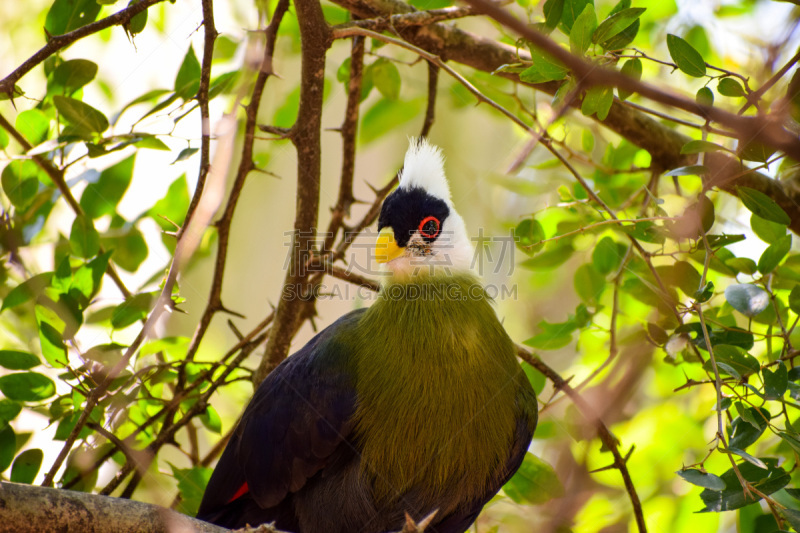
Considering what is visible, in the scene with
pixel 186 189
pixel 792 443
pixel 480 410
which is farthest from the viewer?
pixel 186 189

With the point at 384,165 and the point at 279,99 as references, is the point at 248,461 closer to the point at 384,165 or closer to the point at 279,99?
the point at 279,99

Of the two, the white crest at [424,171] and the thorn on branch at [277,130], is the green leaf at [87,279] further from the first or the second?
the white crest at [424,171]

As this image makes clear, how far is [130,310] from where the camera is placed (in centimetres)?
217

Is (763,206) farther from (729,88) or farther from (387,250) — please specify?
(387,250)

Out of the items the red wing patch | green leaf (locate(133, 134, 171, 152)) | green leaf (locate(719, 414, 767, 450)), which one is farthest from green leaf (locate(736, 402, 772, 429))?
green leaf (locate(133, 134, 171, 152))

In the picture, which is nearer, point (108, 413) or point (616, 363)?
point (108, 413)

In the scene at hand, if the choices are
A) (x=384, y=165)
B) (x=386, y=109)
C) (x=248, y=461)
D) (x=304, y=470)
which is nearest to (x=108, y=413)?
(x=248, y=461)

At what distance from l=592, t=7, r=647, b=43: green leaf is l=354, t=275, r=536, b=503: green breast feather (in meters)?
0.88

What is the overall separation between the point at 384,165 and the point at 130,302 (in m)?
4.34

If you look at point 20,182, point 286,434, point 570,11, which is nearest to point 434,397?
point 286,434

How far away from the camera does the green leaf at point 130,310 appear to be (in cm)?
216

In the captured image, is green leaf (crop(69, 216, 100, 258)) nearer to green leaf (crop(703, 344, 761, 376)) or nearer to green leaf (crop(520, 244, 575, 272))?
green leaf (crop(520, 244, 575, 272))

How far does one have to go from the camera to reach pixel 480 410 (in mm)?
1930

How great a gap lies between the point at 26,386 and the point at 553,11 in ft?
6.21
